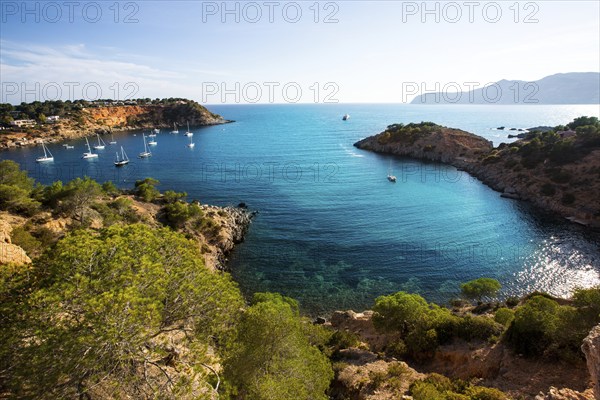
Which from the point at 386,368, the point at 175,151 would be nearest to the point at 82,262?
the point at 386,368

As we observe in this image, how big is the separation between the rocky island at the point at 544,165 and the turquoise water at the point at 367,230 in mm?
5008

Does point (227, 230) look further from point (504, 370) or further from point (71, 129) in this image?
point (71, 129)

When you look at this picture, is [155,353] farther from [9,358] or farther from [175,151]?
[175,151]

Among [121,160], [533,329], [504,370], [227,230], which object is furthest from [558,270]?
[121,160]

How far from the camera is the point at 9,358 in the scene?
11.9 metres

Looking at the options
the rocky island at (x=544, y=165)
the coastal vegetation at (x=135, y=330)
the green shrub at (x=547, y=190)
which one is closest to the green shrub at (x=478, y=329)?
the coastal vegetation at (x=135, y=330)

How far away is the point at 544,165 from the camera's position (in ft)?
266

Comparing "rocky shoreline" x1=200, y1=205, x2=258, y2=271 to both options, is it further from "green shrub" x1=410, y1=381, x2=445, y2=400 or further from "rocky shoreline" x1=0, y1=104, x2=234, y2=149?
"rocky shoreline" x1=0, y1=104, x2=234, y2=149

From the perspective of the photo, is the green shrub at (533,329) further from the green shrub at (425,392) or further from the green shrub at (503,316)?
the green shrub at (425,392)

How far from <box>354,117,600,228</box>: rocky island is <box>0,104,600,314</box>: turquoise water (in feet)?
16.4

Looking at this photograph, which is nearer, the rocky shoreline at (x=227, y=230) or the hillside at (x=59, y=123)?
the rocky shoreline at (x=227, y=230)

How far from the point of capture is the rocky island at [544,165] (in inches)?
2606

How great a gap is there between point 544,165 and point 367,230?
5512 centimetres

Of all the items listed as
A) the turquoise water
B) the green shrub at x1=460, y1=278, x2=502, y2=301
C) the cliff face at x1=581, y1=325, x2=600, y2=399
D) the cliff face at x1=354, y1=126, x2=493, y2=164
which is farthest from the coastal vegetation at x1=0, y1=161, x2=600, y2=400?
the cliff face at x1=354, y1=126, x2=493, y2=164
